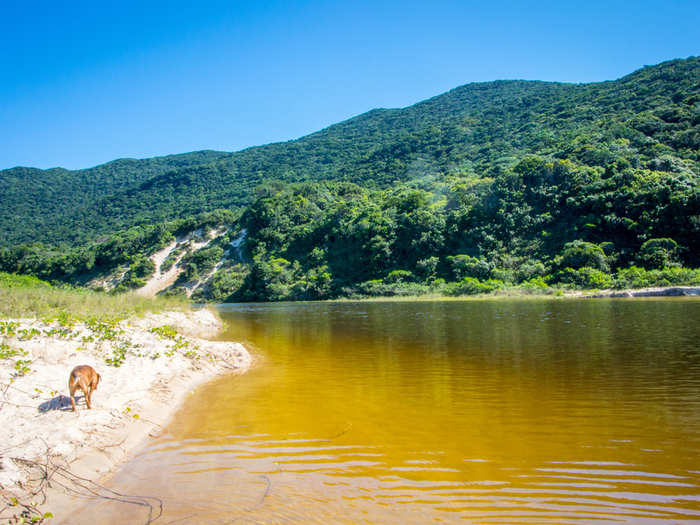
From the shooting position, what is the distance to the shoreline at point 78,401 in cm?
482

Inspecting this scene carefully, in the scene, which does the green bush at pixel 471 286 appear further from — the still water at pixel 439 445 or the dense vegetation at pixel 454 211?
the still water at pixel 439 445

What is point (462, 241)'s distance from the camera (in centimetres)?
6275

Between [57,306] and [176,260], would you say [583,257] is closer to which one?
[57,306]

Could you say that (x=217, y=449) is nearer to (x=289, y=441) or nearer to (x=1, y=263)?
(x=289, y=441)

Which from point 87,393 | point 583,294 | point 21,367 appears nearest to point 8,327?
point 21,367

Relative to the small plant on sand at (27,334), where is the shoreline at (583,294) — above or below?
below

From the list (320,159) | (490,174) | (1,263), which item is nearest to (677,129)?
(490,174)

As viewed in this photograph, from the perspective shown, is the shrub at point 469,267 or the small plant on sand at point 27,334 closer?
the small plant on sand at point 27,334

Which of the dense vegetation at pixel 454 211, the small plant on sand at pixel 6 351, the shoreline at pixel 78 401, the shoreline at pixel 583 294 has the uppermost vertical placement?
the dense vegetation at pixel 454 211

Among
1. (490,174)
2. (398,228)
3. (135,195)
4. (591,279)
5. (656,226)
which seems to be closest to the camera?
(591,279)

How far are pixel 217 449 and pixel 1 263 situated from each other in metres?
103

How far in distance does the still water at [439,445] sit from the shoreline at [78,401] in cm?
48

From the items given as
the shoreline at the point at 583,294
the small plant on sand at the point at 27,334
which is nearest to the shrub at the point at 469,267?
the shoreline at the point at 583,294

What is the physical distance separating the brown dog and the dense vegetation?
47604 mm
